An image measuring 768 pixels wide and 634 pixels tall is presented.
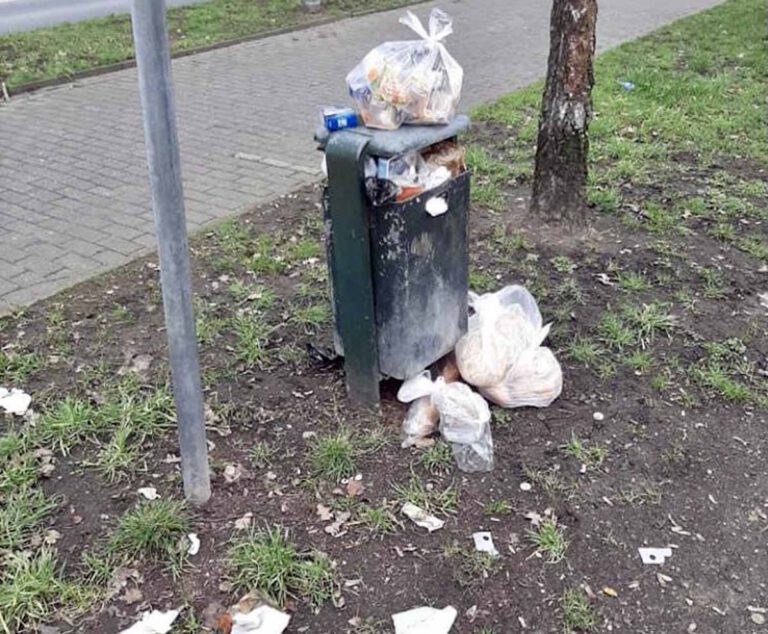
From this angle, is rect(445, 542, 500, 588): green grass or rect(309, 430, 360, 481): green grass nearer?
rect(445, 542, 500, 588): green grass

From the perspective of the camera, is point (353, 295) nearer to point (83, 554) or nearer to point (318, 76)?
point (83, 554)

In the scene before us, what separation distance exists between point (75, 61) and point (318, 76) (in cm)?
259

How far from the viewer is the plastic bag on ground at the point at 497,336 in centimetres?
318

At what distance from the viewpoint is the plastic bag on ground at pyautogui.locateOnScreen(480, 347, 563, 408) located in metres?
3.20

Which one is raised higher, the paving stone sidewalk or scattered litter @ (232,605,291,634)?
the paving stone sidewalk

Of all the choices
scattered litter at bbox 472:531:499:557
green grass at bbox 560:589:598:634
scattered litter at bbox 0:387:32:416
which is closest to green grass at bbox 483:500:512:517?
scattered litter at bbox 472:531:499:557

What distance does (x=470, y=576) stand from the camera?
2.50 m

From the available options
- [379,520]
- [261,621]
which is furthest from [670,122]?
[261,621]

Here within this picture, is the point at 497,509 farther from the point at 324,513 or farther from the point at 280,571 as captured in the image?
the point at 280,571

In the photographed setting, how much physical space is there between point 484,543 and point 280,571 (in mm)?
644

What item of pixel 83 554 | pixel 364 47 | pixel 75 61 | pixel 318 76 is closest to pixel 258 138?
pixel 318 76

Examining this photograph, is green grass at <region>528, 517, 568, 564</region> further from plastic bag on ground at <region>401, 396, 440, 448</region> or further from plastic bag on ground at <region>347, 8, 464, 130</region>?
plastic bag on ground at <region>347, 8, 464, 130</region>

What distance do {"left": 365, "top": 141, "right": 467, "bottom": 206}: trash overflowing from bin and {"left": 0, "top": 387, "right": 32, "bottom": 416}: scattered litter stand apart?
159cm

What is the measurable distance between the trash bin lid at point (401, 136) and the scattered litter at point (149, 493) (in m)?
1.31
